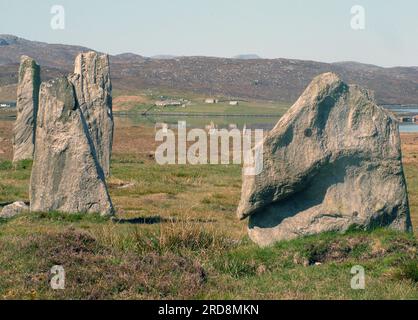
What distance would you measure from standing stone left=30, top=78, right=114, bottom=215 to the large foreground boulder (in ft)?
15.3

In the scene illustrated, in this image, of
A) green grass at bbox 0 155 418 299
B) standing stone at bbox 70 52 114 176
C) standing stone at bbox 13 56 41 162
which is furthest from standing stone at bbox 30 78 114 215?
standing stone at bbox 13 56 41 162

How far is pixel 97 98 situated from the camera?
30047 millimetres

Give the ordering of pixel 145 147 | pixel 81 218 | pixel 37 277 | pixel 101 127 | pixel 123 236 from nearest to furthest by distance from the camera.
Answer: pixel 37 277, pixel 123 236, pixel 81 218, pixel 101 127, pixel 145 147

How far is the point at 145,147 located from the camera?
156 feet

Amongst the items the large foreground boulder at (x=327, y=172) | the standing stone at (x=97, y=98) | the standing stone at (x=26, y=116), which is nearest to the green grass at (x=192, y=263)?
the large foreground boulder at (x=327, y=172)

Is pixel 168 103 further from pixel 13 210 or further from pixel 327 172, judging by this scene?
pixel 327 172

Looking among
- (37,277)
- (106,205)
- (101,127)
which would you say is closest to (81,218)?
(106,205)

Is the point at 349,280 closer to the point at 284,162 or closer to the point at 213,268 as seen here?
the point at 213,268

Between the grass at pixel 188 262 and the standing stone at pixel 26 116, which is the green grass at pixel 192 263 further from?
the standing stone at pixel 26 116

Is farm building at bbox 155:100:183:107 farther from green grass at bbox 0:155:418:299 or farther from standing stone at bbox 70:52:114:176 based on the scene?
green grass at bbox 0:155:418:299

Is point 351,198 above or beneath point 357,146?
beneath

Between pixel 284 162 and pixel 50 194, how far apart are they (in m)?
6.20

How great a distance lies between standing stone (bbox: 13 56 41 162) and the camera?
33.2m

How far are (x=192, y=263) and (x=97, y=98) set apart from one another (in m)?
18.7
